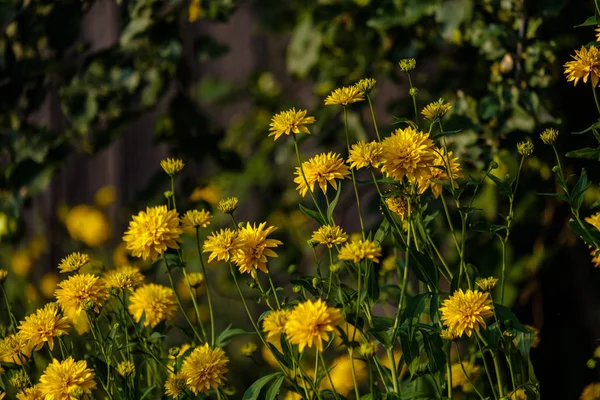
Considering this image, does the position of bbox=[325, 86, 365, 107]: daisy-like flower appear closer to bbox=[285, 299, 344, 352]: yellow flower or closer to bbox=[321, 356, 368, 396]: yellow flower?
bbox=[285, 299, 344, 352]: yellow flower

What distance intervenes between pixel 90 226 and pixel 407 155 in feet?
6.35

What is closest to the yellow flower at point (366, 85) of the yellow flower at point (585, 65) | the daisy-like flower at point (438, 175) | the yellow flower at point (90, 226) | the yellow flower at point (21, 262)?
the daisy-like flower at point (438, 175)

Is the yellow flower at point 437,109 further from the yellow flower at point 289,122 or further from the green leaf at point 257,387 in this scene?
the green leaf at point 257,387

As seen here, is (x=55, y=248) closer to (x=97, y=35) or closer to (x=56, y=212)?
(x=56, y=212)

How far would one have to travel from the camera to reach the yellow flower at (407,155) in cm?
100

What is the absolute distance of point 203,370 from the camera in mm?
1061

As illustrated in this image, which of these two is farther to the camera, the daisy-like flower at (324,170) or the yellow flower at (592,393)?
the yellow flower at (592,393)

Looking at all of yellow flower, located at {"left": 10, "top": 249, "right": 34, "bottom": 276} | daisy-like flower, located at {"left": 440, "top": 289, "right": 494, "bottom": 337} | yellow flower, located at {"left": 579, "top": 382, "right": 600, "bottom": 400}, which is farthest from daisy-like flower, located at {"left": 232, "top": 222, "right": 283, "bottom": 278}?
yellow flower, located at {"left": 10, "top": 249, "right": 34, "bottom": 276}

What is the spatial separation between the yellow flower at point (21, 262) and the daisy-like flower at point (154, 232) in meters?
1.80

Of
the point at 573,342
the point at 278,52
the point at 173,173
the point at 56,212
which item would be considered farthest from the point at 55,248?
the point at 173,173

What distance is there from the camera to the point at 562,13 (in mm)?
1829

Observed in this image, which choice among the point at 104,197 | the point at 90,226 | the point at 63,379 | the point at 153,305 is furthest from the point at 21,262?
the point at 63,379

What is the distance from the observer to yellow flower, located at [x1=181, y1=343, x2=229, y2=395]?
1.06 m

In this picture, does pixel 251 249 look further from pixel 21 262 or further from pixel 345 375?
pixel 21 262
